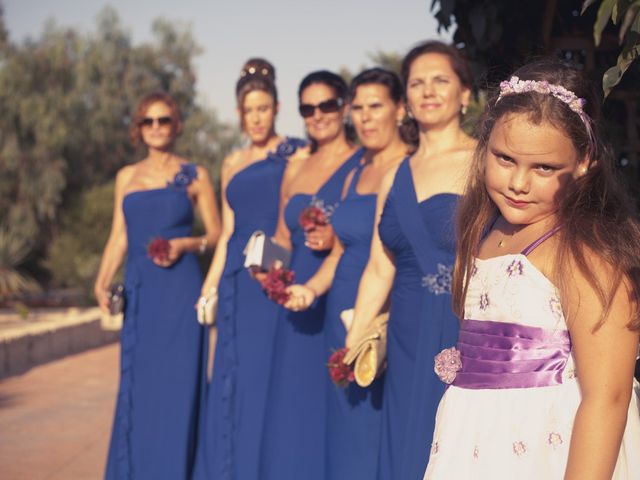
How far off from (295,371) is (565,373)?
3.48 meters

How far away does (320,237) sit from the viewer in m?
5.74

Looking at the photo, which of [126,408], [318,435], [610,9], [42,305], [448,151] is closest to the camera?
[610,9]

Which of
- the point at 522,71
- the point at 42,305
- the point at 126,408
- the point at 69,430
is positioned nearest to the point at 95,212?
the point at 42,305

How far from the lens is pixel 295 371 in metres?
6.02

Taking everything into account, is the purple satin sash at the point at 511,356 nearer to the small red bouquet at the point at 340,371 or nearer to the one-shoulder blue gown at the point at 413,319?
the one-shoulder blue gown at the point at 413,319

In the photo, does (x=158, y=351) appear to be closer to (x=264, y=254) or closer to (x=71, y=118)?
(x=264, y=254)

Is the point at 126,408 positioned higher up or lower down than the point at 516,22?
lower down

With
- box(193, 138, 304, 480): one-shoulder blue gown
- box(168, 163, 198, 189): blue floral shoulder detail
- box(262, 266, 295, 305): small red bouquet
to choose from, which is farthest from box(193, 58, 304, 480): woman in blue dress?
box(262, 266, 295, 305): small red bouquet

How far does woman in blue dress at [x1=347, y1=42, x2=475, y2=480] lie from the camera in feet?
13.7

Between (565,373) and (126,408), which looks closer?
A: (565,373)

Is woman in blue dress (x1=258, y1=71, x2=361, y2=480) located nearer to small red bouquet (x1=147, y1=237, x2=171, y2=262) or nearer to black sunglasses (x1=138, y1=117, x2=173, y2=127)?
small red bouquet (x1=147, y1=237, x2=171, y2=262)

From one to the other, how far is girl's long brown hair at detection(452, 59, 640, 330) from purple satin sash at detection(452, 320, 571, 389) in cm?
15

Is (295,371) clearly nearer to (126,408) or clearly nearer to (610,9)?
(126,408)

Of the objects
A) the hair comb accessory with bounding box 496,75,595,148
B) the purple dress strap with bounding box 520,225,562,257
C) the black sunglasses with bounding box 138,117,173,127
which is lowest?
the purple dress strap with bounding box 520,225,562,257
